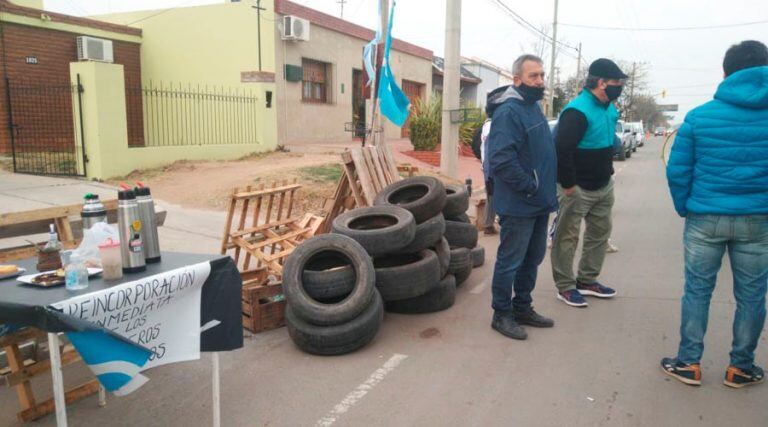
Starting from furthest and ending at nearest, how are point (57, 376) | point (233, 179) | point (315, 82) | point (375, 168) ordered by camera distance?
point (315, 82), point (233, 179), point (375, 168), point (57, 376)

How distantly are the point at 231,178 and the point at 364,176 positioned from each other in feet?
19.9

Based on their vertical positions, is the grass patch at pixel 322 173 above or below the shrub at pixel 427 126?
below

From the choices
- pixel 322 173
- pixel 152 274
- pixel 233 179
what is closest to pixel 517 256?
pixel 152 274

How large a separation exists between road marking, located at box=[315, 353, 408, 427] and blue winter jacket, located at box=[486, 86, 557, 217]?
1416 mm

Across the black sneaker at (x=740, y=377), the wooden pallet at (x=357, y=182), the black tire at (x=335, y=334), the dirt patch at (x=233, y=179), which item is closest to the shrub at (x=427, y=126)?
the dirt patch at (x=233, y=179)

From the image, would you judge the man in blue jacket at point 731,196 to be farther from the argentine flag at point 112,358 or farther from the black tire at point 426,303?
the argentine flag at point 112,358

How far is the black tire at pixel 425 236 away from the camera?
5.34 metres

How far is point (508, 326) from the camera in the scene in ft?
15.7

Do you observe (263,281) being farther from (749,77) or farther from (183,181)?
(183,181)

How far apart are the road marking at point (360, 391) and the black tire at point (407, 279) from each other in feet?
2.18

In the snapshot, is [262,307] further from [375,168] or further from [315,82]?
[315,82]

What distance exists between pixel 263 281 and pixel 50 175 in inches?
354

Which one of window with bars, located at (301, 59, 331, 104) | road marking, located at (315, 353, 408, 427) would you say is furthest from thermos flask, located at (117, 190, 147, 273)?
window with bars, located at (301, 59, 331, 104)

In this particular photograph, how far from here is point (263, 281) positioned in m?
5.63
